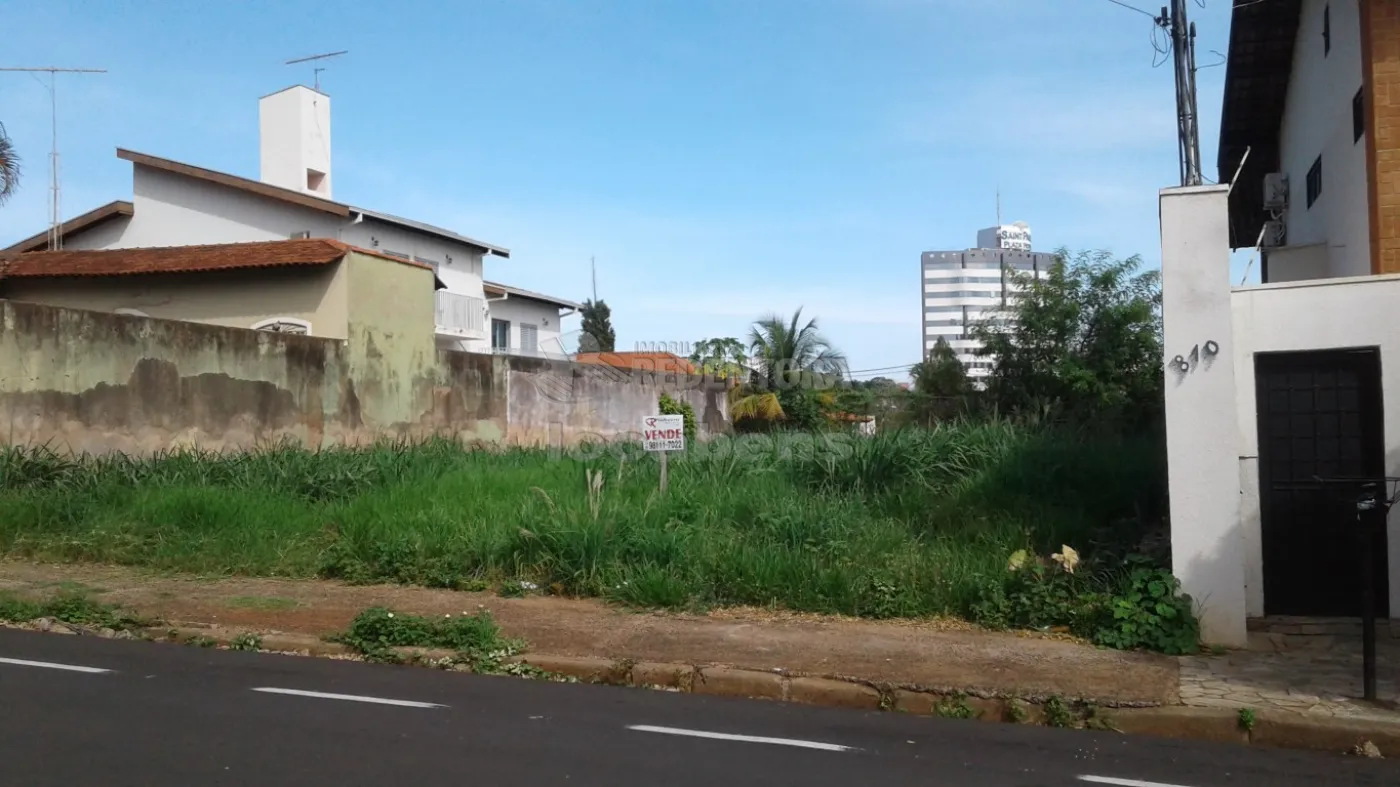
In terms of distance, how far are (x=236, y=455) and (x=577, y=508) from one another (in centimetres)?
750

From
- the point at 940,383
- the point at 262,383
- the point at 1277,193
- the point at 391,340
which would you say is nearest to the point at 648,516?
the point at 262,383

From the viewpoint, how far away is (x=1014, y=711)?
727 centimetres

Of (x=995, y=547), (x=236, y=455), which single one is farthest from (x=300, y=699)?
(x=236, y=455)

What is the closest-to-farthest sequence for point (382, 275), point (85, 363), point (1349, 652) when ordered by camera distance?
point (1349, 652) < point (85, 363) < point (382, 275)

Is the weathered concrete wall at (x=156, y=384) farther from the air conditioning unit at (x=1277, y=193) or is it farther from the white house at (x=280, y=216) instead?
the air conditioning unit at (x=1277, y=193)

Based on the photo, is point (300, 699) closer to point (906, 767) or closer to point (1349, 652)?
point (906, 767)

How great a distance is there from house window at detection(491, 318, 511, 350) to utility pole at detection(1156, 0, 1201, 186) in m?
30.3

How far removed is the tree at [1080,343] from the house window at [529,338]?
22614 millimetres

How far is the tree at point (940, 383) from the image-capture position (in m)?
23.8

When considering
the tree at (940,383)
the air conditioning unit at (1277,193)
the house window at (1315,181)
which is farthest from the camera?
the tree at (940,383)

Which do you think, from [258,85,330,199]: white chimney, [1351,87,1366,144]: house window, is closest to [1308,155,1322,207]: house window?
[1351,87,1366,144]: house window

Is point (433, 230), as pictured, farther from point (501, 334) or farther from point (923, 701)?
point (923, 701)

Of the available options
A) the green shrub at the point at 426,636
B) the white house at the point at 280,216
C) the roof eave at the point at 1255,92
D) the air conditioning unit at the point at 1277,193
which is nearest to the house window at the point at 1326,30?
the roof eave at the point at 1255,92

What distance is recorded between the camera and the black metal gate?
920 cm
